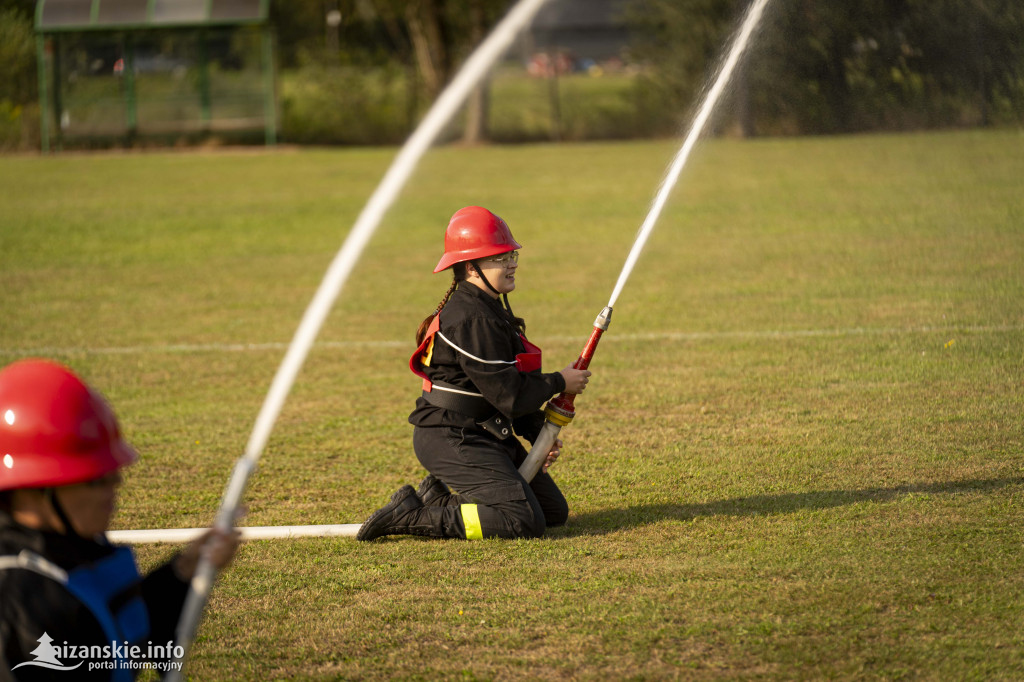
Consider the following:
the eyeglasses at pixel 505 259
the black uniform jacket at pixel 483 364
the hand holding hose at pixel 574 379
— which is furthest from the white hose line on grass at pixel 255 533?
the eyeglasses at pixel 505 259

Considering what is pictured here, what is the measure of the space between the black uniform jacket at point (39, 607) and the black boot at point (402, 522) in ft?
7.32

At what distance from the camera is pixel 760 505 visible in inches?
187

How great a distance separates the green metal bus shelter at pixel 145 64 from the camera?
28.3 m

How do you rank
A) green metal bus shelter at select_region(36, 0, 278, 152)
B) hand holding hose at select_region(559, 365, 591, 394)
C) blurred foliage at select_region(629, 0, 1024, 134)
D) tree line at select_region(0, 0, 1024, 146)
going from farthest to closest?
green metal bus shelter at select_region(36, 0, 278, 152) < tree line at select_region(0, 0, 1024, 146) < blurred foliage at select_region(629, 0, 1024, 134) < hand holding hose at select_region(559, 365, 591, 394)

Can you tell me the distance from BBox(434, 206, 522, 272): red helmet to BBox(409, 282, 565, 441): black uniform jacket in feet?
0.41

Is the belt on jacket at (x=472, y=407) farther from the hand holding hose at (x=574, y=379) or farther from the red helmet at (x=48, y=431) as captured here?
the red helmet at (x=48, y=431)

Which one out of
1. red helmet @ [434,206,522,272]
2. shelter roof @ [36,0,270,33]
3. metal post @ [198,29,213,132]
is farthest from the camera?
metal post @ [198,29,213,132]

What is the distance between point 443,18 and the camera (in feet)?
107

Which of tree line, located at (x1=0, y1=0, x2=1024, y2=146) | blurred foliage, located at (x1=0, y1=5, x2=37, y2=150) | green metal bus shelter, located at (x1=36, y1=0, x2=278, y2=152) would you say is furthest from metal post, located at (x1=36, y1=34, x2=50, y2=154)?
blurred foliage, located at (x1=0, y1=5, x2=37, y2=150)

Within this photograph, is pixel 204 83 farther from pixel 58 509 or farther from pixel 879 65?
pixel 58 509

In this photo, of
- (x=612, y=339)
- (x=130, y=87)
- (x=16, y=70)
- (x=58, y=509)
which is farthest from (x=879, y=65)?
(x=16, y=70)

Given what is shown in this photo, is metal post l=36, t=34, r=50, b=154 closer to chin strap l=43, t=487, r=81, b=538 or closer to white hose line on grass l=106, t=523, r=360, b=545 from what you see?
white hose line on grass l=106, t=523, r=360, b=545

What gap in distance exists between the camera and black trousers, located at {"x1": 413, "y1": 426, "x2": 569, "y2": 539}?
4410 mm

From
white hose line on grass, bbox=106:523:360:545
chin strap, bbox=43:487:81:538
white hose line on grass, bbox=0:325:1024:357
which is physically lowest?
white hose line on grass, bbox=0:325:1024:357
